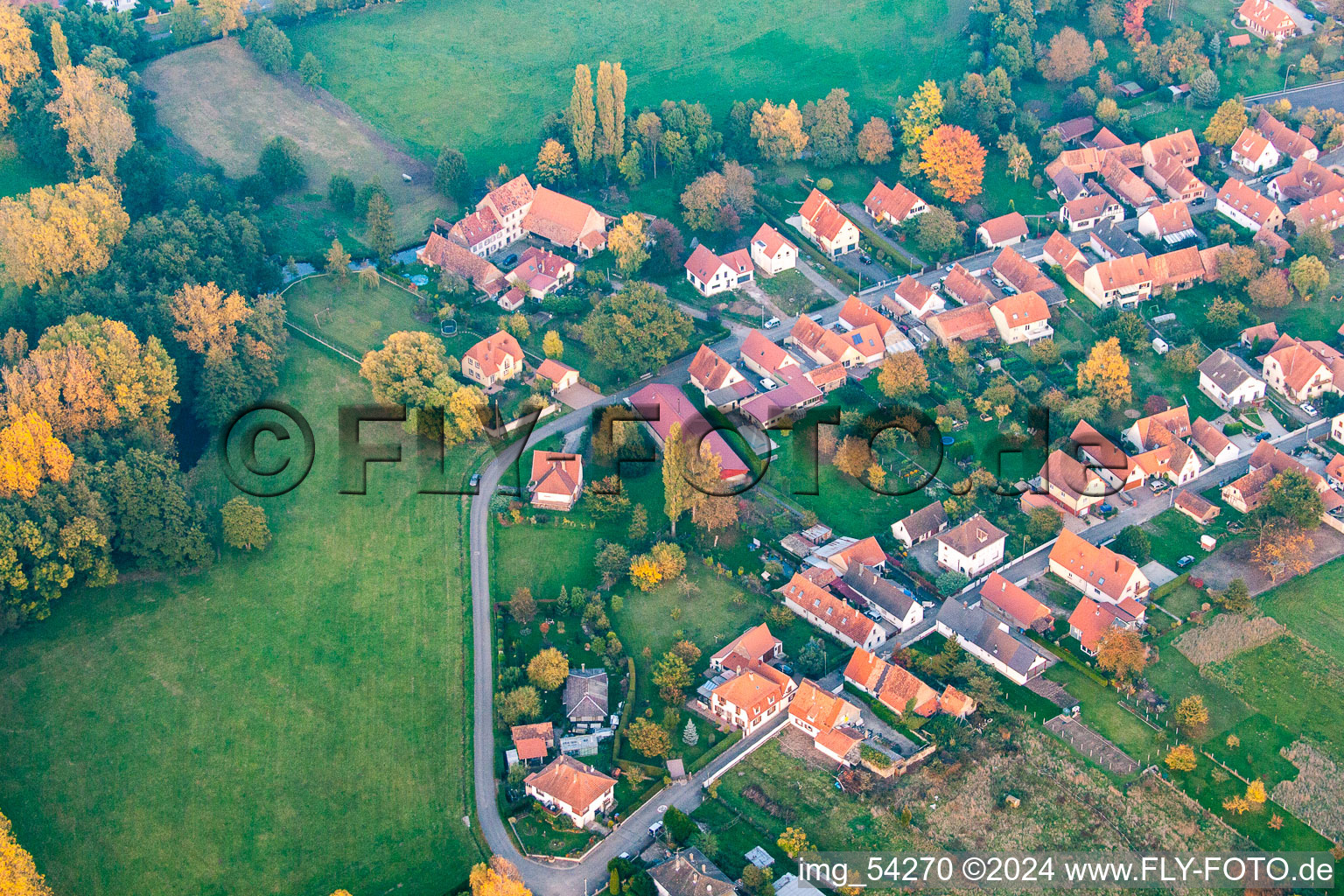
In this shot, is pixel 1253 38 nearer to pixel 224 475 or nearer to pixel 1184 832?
pixel 1184 832

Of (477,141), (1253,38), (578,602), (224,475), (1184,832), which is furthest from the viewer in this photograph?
(1253,38)

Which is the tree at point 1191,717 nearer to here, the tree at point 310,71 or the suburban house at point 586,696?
the suburban house at point 586,696

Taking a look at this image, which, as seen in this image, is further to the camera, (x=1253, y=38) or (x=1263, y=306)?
(x=1253, y=38)

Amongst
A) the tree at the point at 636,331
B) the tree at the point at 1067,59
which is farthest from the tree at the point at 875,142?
the tree at the point at 636,331

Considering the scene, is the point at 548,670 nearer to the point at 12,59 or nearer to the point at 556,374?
the point at 556,374

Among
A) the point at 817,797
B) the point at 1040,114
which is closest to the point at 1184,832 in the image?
the point at 817,797

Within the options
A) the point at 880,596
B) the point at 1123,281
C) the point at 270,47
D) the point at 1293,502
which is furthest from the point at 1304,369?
the point at 270,47
